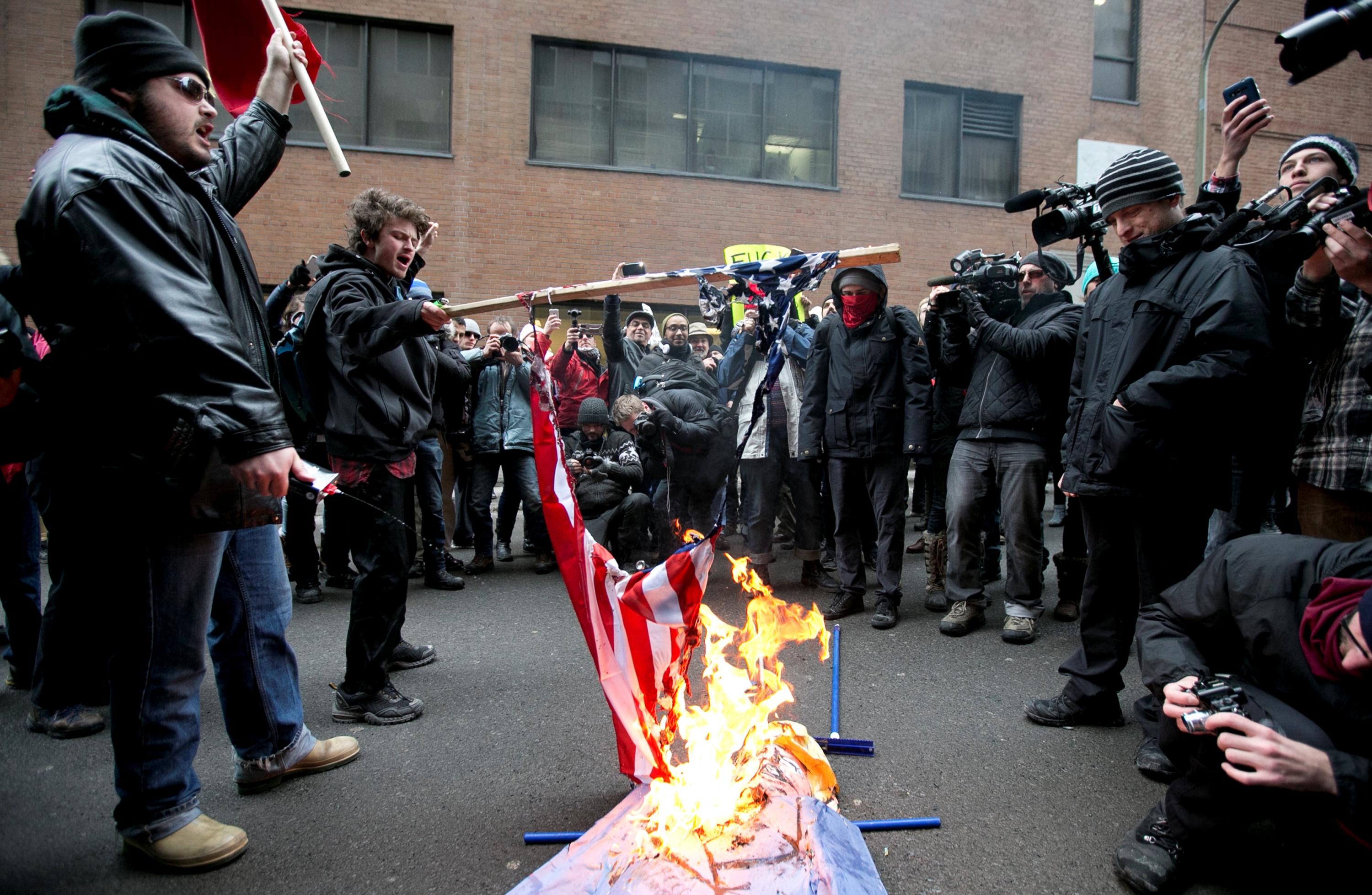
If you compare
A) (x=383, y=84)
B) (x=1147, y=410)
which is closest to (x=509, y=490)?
Result: (x=1147, y=410)

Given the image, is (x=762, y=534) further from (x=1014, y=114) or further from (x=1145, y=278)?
(x=1014, y=114)

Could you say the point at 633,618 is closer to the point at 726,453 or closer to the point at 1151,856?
the point at 726,453

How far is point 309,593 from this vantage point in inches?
212

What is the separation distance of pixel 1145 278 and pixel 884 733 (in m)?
2.12

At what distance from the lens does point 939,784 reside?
2.87 metres

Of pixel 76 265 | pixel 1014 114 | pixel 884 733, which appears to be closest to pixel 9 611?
pixel 76 265

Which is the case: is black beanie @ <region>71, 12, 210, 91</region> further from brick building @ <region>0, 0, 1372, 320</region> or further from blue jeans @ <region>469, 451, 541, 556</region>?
brick building @ <region>0, 0, 1372, 320</region>

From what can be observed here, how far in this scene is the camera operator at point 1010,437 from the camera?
435cm

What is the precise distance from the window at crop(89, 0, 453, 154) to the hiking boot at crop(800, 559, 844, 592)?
9614mm

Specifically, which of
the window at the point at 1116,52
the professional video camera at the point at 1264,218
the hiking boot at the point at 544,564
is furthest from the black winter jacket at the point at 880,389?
the window at the point at 1116,52

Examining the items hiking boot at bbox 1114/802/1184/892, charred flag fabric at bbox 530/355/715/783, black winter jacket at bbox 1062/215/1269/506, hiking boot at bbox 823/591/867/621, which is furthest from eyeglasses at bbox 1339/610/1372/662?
hiking boot at bbox 823/591/867/621

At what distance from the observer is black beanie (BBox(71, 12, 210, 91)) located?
219 cm

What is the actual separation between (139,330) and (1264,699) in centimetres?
291

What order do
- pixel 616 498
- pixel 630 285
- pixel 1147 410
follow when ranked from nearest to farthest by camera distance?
pixel 1147 410
pixel 630 285
pixel 616 498
